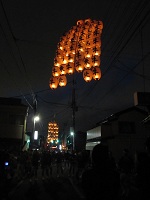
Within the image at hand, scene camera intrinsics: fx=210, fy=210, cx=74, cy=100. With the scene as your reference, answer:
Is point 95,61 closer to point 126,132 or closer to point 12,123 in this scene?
point 126,132

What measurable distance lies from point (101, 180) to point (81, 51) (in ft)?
37.1

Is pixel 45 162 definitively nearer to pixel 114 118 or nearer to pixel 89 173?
pixel 114 118

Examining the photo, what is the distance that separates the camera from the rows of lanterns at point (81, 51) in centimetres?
1321

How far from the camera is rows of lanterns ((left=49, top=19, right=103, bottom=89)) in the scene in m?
13.2

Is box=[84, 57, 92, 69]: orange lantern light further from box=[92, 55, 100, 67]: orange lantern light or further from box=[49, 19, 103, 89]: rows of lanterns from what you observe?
box=[92, 55, 100, 67]: orange lantern light

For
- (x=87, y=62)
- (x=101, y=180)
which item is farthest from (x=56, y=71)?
(x=101, y=180)

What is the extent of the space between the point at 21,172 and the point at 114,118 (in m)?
13.0

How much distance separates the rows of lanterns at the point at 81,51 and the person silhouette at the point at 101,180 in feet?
34.8

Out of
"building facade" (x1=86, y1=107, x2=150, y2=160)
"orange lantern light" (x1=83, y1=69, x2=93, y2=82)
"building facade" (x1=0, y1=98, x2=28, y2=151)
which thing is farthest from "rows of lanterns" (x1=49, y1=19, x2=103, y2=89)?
"building facade" (x1=0, y1=98, x2=28, y2=151)

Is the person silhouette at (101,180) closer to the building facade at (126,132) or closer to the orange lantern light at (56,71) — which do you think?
the orange lantern light at (56,71)

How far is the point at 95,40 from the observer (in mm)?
13102

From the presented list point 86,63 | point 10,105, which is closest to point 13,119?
point 10,105

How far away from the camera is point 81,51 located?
1359cm

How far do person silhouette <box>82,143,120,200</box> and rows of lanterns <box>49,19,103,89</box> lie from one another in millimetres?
10600
